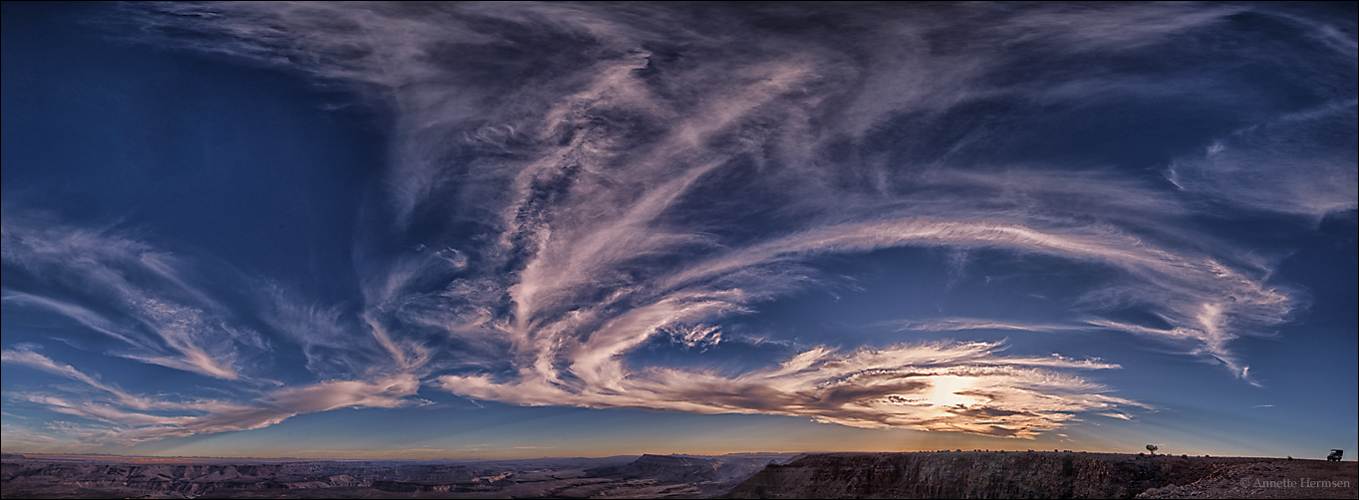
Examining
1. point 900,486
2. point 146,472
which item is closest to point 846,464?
point 900,486

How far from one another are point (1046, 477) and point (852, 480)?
30.2 metres

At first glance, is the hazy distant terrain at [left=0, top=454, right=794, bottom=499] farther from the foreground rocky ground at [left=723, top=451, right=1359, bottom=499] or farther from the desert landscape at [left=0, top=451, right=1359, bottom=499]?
the foreground rocky ground at [left=723, top=451, right=1359, bottom=499]

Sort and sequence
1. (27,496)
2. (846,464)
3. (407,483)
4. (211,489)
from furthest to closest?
(407,483), (211,489), (27,496), (846,464)

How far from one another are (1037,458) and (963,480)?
966cm

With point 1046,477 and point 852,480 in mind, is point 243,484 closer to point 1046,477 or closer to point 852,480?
point 852,480

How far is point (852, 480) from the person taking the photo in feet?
270

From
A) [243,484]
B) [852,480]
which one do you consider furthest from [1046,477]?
[243,484]

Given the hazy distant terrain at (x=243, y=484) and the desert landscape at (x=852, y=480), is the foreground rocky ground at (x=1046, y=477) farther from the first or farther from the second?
the hazy distant terrain at (x=243, y=484)

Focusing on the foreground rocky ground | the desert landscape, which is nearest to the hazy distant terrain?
the desert landscape

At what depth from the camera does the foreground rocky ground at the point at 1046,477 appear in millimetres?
40594

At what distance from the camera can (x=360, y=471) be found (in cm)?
18725

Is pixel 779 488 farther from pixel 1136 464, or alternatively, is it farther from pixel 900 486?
pixel 1136 464

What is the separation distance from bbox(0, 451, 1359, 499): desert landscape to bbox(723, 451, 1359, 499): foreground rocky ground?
0.13 metres

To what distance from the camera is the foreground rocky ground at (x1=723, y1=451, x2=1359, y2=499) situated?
4059cm
